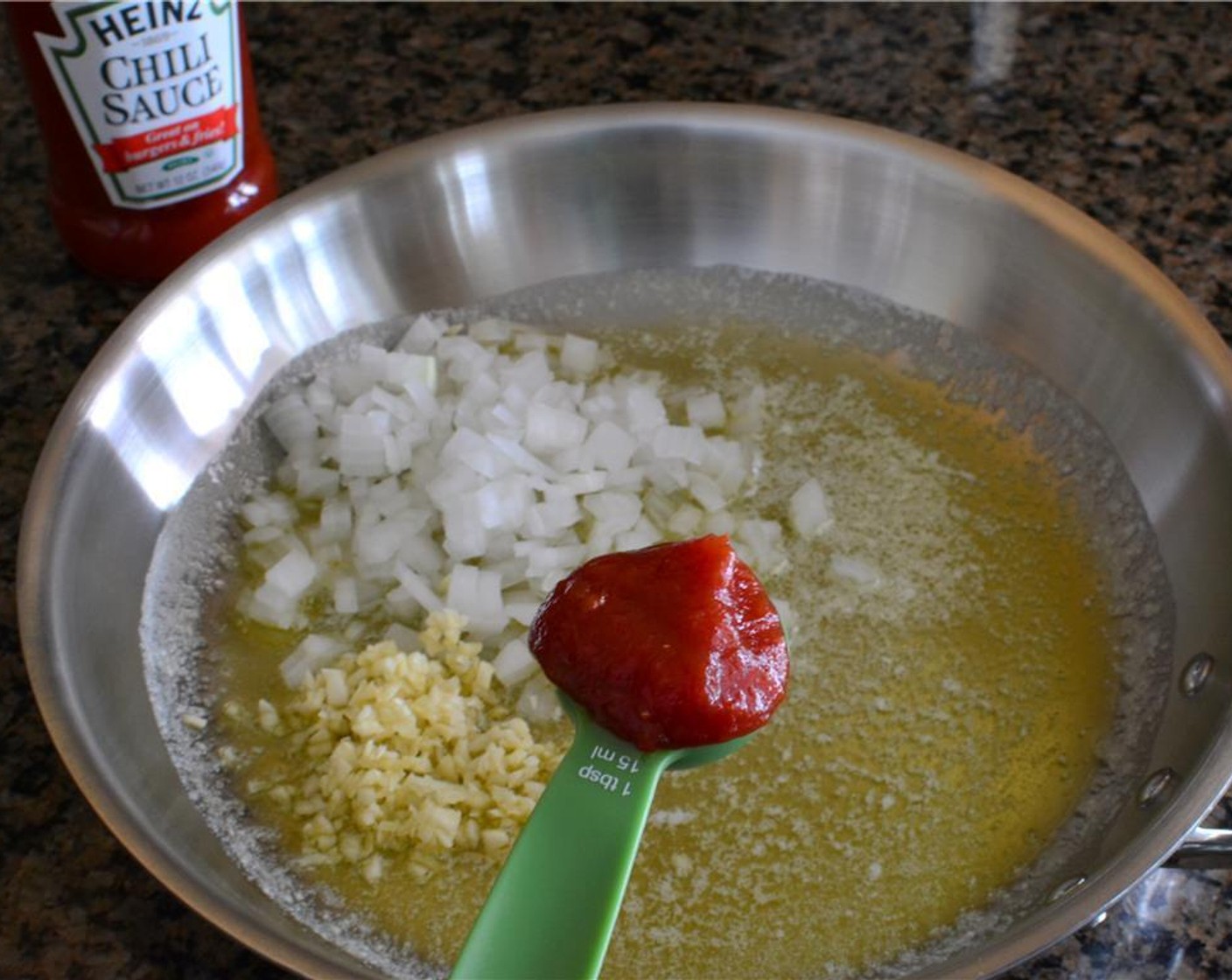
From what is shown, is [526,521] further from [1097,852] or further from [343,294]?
[1097,852]

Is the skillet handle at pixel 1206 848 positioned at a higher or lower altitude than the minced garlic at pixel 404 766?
higher

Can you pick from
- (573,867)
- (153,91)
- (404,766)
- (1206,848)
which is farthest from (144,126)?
(1206,848)

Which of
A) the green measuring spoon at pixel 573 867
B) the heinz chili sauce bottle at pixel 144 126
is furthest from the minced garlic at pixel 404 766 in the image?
the heinz chili sauce bottle at pixel 144 126

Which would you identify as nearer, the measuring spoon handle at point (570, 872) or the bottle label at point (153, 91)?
the measuring spoon handle at point (570, 872)

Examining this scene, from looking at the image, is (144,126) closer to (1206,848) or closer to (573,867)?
(573,867)

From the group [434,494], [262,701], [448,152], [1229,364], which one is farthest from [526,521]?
[1229,364]

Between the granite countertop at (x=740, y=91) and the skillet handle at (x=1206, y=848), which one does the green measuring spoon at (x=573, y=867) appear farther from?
the granite countertop at (x=740, y=91)

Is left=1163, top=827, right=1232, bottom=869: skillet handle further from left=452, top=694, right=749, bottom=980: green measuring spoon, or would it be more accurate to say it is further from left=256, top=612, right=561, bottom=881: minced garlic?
left=256, top=612, right=561, bottom=881: minced garlic
